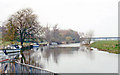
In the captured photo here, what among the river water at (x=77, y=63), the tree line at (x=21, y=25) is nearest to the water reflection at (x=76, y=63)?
the river water at (x=77, y=63)

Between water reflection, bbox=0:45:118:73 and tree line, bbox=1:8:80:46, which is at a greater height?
tree line, bbox=1:8:80:46

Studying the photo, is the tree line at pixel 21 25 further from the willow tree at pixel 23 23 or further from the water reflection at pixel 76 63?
the water reflection at pixel 76 63

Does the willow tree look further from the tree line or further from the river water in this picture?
the river water

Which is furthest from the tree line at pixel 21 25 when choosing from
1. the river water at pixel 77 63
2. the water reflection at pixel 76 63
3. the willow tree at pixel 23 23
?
the water reflection at pixel 76 63

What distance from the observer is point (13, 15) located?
26.3m

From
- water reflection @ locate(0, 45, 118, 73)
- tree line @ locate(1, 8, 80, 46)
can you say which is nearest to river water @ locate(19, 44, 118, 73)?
water reflection @ locate(0, 45, 118, 73)

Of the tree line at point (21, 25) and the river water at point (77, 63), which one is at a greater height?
the tree line at point (21, 25)

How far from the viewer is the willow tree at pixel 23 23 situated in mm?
26219

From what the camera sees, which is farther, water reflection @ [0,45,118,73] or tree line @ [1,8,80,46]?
tree line @ [1,8,80,46]

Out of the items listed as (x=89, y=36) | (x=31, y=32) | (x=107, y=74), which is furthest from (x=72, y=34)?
(x=107, y=74)

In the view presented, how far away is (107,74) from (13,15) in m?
23.9

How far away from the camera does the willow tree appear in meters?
26.2

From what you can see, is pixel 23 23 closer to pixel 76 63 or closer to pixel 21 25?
pixel 21 25

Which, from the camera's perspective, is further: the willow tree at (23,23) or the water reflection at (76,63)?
the willow tree at (23,23)
